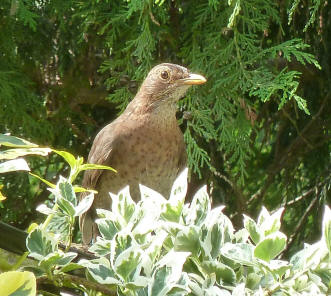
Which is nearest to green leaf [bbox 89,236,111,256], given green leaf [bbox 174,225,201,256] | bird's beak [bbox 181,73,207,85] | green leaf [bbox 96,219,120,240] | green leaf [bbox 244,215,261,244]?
green leaf [bbox 96,219,120,240]

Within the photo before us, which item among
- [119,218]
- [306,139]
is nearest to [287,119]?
[306,139]

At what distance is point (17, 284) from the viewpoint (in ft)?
4.45

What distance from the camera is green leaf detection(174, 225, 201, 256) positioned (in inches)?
63.1

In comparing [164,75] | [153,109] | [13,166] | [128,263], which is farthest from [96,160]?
[128,263]

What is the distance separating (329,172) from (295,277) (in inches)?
82.8


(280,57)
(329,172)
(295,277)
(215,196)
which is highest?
(280,57)

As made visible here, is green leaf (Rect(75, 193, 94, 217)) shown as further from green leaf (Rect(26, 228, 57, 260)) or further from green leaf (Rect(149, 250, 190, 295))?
green leaf (Rect(149, 250, 190, 295))

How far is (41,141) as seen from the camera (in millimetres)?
3732

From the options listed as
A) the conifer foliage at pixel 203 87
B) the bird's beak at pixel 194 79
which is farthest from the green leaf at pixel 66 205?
the bird's beak at pixel 194 79

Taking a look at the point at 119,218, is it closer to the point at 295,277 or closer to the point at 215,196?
the point at 295,277

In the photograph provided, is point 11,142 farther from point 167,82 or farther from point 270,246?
point 167,82

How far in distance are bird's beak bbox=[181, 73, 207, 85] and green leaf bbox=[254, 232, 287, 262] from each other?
1744 mm

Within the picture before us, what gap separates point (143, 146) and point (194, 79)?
0.50 m

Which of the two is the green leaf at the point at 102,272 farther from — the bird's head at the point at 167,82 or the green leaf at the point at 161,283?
the bird's head at the point at 167,82
